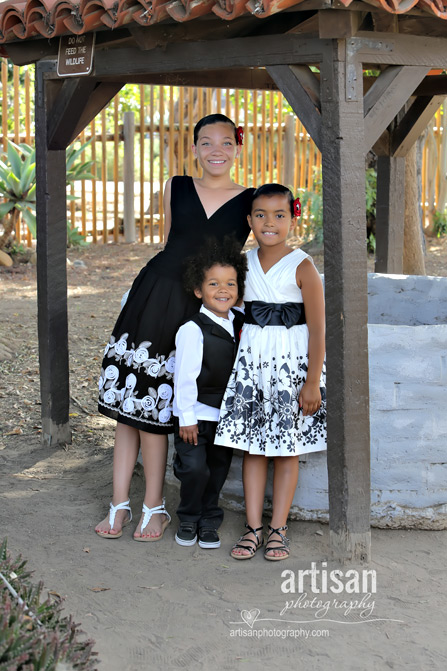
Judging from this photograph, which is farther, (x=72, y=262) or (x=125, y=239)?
(x=125, y=239)

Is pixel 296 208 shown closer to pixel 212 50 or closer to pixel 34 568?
pixel 212 50

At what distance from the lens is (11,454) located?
205 inches

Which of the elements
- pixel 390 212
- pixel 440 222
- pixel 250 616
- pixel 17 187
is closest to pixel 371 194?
pixel 440 222

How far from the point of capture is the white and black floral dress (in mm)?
3771

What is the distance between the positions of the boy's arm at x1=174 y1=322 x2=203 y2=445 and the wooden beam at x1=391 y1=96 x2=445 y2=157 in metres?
3.00

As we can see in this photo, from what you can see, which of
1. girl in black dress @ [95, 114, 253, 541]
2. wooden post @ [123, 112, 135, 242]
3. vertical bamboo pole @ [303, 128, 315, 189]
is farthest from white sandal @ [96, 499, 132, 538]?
vertical bamboo pole @ [303, 128, 315, 189]

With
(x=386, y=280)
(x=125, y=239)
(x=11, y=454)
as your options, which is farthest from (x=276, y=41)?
(x=125, y=239)

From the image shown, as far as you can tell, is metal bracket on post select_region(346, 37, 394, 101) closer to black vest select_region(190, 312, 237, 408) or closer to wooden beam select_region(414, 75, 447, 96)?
black vest select_region(190, 312, 237, 408)

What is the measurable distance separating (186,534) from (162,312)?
1.07m

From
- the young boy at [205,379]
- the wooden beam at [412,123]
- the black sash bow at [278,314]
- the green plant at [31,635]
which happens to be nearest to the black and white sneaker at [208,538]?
the young boy at [205,379]

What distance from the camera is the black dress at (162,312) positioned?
3910mm

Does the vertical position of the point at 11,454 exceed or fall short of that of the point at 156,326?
it falls short

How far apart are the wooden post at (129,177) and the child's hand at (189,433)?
8.71m

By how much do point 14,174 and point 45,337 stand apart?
18.5ft
